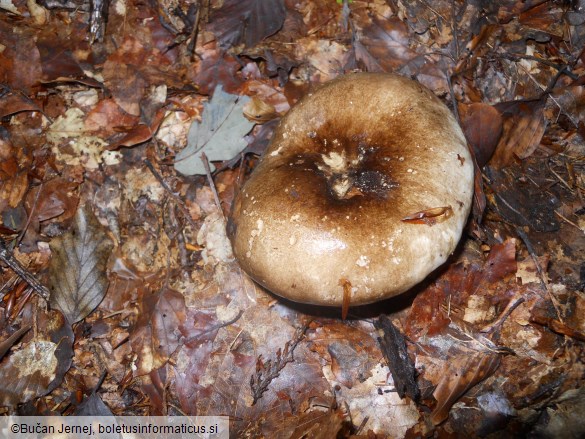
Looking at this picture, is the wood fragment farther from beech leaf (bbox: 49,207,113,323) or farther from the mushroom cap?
beech leaf (bbox: 49,207,113,323)

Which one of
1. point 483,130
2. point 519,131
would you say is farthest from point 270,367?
point 519,131

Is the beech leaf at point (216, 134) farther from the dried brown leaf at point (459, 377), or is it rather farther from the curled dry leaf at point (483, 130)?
the dried brown leaf at point (459, 377)

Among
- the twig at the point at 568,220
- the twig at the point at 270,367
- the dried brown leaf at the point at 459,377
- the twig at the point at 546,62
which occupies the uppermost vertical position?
the twig at the point at 546,62

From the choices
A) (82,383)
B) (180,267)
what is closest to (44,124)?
(180,267)

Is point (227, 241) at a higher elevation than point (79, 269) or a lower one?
higher

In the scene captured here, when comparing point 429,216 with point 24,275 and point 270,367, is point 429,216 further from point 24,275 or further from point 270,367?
point 24,275

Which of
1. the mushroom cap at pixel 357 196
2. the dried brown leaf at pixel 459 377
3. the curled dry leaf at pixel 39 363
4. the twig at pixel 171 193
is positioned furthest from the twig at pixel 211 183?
the dried brown leaf at pixel 459 377
